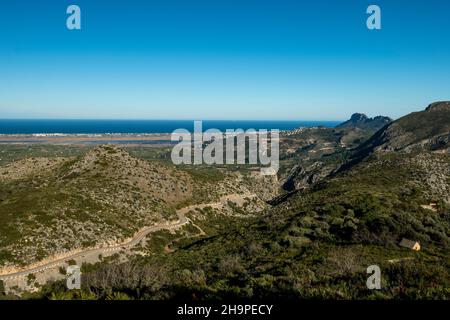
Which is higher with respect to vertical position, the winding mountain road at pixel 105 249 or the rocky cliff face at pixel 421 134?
the rocky cliff face at pixel 421 134

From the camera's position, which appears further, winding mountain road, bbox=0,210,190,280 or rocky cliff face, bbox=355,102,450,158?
rocky cliff face, bbox=355,102,450,158

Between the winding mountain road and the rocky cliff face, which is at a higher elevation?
the rocky cliff face

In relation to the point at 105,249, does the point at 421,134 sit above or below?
above

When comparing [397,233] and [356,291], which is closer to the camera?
[356,291]

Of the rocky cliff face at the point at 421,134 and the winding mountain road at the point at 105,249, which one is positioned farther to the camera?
the rocky cliff face at the point at 421,134

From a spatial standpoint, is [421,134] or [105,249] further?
[421,134]

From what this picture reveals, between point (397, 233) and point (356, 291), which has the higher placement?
point (356, 291)

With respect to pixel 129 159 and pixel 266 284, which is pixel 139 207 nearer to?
pixel 129 159

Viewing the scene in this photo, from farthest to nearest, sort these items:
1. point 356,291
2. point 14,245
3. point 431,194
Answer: point 431,194 < point 14,245 < point 356,291
